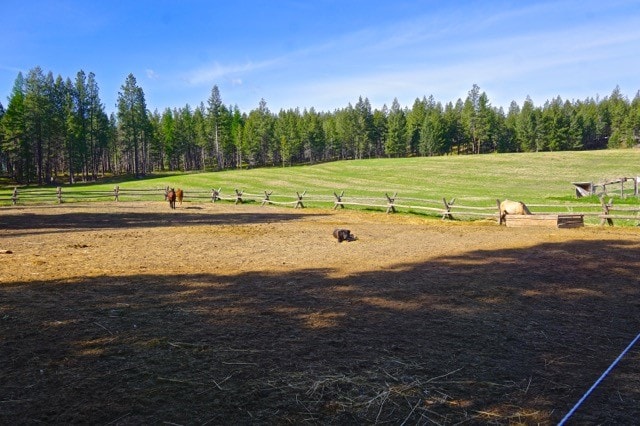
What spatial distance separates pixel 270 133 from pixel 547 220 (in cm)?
9264

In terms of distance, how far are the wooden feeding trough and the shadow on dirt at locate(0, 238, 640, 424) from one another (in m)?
10.1

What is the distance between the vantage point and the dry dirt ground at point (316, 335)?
4.37 meters

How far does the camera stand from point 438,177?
5872cm

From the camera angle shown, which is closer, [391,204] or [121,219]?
[121,219]

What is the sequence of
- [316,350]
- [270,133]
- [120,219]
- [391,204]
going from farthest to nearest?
[270,133]
[391,204]
[120,219]
[316,350]

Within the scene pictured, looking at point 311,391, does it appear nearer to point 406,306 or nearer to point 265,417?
point 265,417

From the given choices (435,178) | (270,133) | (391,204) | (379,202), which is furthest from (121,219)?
(270,133)

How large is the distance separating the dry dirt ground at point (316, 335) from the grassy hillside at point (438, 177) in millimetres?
26107

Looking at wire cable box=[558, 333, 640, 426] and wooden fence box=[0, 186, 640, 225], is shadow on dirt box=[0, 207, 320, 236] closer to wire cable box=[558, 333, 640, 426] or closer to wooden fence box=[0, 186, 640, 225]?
wooden fence box=[0, 186, 640, 225]

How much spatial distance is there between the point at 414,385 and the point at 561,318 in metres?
4.13

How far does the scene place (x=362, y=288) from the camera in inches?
366

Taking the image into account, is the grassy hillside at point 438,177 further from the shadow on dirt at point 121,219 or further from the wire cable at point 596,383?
the wire cable at point 596,383

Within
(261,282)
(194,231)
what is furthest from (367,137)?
(261,282)

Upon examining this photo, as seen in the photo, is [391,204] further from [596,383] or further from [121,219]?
[596,383]
